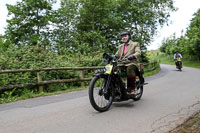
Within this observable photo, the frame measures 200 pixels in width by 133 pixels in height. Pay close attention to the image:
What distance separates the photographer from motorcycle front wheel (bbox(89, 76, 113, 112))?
4.17 metres

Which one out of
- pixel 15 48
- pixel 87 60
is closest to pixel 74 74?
pixel 87 60

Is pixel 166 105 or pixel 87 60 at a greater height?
pixel 87 60

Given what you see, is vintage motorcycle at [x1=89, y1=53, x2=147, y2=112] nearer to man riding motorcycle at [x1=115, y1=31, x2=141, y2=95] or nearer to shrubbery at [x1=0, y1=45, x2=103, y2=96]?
man riding motorcycle at [x1=115, y1=31, x2=141, y2=95]

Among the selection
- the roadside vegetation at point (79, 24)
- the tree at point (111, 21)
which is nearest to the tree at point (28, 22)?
the roadside vegetation at point (79, 24)

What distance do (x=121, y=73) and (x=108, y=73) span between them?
710mm

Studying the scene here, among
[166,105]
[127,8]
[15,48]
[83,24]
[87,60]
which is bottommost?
[166,105]

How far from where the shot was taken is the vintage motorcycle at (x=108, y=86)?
→ 428 cm

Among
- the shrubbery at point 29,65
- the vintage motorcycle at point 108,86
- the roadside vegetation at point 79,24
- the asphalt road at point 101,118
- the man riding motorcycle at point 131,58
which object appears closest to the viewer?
the asphalt road at point 101,118

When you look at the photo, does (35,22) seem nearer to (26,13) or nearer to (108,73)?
(26,13)

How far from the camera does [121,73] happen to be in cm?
504

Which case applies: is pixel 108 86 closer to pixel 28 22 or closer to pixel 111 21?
pixel 111 21

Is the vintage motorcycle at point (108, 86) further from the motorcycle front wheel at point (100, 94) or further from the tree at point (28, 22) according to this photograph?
the tree at point (28, 22)

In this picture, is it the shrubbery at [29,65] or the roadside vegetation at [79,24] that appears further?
the roadside vegetation at [79,24]

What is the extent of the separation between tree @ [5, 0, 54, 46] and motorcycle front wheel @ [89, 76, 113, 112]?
17.1m
